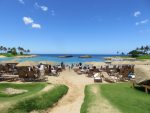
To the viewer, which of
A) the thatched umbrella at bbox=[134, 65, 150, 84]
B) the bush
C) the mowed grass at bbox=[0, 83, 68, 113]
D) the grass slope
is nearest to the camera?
the grass slope

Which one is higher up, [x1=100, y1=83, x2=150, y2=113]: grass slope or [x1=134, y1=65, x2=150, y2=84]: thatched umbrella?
[x1=134, y1=65, x2=150, y2=84]: thatched umbrella

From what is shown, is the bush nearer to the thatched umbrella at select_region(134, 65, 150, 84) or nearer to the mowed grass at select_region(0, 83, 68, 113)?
the mowed grass at select_region(0, 83, 68, 113)

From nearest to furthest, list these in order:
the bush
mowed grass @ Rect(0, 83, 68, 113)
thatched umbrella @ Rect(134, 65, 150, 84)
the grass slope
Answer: the grass slope < mowed grass @ Rect(0, 83, 68, 113) < the bush < thatched umbrella @ Rect(134, 65, 150, 84)

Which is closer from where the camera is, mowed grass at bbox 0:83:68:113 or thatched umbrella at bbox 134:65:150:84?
mowed grass at bbox 0:83:68:113

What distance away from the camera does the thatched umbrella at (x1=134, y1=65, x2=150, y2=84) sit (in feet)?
80.6

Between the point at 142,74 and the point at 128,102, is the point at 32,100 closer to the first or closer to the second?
the point at 128,102

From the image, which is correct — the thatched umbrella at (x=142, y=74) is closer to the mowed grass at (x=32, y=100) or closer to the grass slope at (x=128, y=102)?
the grass slope at (x=128, y=102)

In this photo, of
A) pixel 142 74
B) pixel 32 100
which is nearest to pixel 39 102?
pixel 32 100

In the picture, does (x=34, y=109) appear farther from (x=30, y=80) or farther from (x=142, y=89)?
(x=30, y=80)

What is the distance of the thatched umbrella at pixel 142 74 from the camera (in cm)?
2458

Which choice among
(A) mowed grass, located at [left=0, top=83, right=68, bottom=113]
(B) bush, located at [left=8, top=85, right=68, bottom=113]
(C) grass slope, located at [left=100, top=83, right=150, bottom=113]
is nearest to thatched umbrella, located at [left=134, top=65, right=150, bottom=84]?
(C) grass slope, located at [left=100, top=83, right=150, bottom=113]

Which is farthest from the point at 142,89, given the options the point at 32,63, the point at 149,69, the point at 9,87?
the point at 32,63

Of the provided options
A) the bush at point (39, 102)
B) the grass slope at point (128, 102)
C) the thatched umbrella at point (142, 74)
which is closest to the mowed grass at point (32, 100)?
the bush at point (39, 102)

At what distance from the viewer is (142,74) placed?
25188 mm
